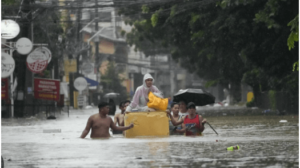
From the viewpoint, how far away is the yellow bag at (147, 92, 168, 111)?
18.1m

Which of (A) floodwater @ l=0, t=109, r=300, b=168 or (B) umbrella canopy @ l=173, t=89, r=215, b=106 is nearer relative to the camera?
(A) floodwater @ l=0, t=109, r=300, b=168

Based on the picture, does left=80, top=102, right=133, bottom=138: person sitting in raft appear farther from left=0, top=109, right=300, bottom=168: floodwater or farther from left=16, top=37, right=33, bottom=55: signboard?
left=16, top=37, right=33, bottom=55: signboard

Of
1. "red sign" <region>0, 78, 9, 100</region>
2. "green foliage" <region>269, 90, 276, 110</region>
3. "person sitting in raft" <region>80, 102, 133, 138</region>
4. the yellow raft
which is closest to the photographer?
"person sitting in raft" <region>80, 102, 133, 138</region>

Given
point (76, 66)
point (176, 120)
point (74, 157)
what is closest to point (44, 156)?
point (74, 157)

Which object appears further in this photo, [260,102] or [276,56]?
[260,102]

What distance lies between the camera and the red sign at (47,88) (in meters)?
40.0

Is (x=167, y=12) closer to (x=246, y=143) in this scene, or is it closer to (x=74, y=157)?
(x=246, y=143)

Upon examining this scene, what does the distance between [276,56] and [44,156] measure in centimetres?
1875

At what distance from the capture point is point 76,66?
7094cm

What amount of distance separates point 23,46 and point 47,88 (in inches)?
195

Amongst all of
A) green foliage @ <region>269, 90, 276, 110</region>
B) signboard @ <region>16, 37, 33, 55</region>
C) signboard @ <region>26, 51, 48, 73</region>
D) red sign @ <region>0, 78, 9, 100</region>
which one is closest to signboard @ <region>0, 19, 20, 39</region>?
signboard @ <region>16, 37, 33, 55</region>

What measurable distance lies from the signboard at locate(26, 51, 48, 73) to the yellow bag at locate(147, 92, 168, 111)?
20.1m

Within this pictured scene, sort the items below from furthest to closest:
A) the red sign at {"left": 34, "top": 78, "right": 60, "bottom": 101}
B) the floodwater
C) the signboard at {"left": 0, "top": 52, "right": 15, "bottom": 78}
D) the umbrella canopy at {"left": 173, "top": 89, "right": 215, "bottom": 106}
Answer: the red sign at {"left": 34, "top": 78, "right": 60, "bottom": 101} < the signboard at {"left": 0, "top": 52, "right": 15, "bottom": 78} < the umbrella canopy at {"left": 173, "top": 89, "right": 215, "bottom": 106} < the floodwater

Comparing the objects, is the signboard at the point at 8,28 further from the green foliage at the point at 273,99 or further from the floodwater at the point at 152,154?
the floodwater at the point at 152,154
